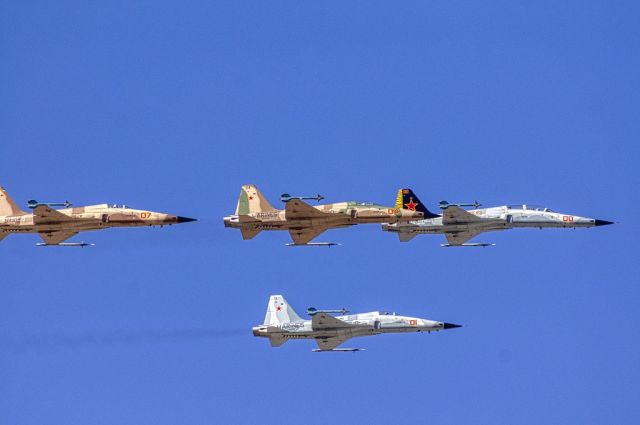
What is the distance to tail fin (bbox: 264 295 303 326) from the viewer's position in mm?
105250

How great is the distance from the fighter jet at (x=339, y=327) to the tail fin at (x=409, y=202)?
27.3 ft

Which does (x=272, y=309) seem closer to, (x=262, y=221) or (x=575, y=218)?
(x=262, y=221)

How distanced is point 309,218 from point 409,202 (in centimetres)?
1142

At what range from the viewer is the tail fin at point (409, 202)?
98.1 m

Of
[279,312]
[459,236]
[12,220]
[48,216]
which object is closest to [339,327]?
[279,312]

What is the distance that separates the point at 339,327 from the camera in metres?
98.6

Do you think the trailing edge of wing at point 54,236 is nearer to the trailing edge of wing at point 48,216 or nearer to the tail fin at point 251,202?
the trailing edge of wing at point 48,216

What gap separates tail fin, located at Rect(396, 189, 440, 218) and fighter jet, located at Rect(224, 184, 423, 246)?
6262mm

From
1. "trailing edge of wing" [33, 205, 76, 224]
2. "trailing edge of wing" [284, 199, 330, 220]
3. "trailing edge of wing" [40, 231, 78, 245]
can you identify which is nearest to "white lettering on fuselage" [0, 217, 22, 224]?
"trailing edge of wing" [33, 205, 76, 224]

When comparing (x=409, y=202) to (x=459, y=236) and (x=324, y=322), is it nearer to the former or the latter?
(x=459, y=236)

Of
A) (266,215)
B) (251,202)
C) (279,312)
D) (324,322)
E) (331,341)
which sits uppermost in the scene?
(251,202)

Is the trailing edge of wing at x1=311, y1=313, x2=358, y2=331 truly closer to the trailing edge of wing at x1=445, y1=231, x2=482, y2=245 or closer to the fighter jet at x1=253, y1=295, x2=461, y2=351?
the fighter jet at x1=253, y1=295, x2=461, y2=351

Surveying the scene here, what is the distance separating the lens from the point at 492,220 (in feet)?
330

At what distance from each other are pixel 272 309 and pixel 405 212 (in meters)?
19.6
